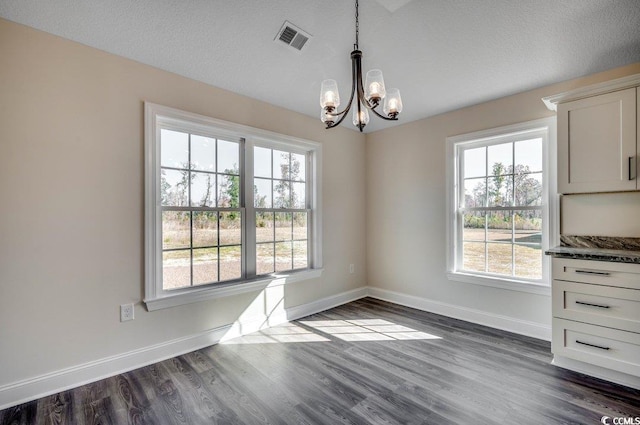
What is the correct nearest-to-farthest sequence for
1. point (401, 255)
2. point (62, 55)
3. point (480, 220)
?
point (62, 55) → point (480, 220) → point (401, 255)

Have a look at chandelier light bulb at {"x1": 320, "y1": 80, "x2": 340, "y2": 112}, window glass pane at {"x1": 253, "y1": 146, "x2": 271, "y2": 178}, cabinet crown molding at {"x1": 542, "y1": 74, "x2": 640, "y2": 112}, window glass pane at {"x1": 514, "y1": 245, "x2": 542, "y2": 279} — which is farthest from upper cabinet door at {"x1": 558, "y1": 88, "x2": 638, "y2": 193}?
window glass pane at {"x1": 253, "y1": 146, "x2": 271, "y2": 178}

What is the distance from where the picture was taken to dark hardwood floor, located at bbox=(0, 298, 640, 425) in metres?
1.83

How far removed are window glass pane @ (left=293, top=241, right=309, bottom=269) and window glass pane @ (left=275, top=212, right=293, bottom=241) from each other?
17 centimetres

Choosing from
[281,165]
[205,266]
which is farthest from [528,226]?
[205,266]

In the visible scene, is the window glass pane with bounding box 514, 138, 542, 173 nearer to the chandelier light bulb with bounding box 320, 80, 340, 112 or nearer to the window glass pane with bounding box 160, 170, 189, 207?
the chandelier light bulb with bounding box 320, 80, 340, 112

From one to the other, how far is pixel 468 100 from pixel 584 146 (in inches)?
47.6

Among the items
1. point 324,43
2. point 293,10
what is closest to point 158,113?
point 293,10

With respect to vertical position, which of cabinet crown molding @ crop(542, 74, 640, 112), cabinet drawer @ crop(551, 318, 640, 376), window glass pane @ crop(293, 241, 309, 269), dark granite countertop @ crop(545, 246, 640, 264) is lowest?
cabinet drawer @ crop(551, 318, 640, 376)

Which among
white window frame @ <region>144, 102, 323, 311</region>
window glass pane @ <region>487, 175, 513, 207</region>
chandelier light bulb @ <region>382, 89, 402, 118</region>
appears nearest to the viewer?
chandelier light bulb @ <region>382, 89, 402, 118</region>

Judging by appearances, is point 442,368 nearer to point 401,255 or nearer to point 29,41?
point 401,255

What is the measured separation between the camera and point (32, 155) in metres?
2.01

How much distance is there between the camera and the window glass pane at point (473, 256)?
3416 mm

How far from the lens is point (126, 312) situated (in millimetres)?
2354

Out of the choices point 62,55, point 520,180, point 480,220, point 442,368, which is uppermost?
point 62,55
